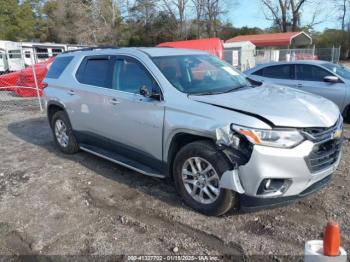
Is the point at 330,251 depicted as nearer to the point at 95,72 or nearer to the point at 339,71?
the point at 95,72

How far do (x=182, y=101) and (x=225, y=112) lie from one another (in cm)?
57

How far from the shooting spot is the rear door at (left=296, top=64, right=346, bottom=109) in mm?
7312

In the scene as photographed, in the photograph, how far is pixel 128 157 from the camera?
4.69m

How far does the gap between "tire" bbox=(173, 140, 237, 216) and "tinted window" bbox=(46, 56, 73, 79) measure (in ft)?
10.5

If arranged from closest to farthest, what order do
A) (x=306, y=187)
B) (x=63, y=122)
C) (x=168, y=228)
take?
(x=306, y=187) < (x=168, y=228) < (x=63, y=122)

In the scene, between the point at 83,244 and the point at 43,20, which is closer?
the point at 83,244

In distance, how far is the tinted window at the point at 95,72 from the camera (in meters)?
4.94

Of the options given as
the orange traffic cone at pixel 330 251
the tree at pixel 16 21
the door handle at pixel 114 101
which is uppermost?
the tree at pixel 16 21

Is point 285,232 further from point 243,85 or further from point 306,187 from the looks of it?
point 243,85

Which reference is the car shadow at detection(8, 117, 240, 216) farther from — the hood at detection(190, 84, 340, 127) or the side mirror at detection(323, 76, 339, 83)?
the side mirror at detection(323, 76, 339, 83)

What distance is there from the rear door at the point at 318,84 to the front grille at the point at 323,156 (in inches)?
161

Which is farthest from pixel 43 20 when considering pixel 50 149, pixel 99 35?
pixel 50 149

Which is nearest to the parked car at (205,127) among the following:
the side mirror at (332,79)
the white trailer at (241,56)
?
the side mirror at (332,79)

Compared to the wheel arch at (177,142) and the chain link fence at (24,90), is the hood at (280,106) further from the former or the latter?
the chain link fence at (24,90)
